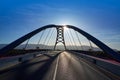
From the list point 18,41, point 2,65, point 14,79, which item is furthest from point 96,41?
point 14,79

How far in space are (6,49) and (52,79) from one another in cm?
1437

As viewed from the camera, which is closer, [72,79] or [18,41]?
[72,79]

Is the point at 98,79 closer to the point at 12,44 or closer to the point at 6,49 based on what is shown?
the point at 6,49

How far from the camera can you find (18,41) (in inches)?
1337

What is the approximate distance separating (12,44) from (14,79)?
1740 cm

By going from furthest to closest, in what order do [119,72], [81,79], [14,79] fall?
[119,72] → [81,79] → [14,79]

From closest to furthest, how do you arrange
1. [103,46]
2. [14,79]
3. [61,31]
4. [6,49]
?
[14,79], [6,49], [103,46], [61,31]

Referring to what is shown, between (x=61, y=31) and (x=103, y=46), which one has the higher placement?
(x=61, y=31)

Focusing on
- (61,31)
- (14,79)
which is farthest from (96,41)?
(61,31)

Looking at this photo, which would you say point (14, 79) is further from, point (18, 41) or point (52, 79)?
point (18, 41)

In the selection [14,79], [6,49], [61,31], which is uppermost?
[61,31]

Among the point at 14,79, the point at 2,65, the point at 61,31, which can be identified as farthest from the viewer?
the point at 61,31

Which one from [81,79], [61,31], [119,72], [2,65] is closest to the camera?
[81,79]

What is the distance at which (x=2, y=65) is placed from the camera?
23.4 meters
